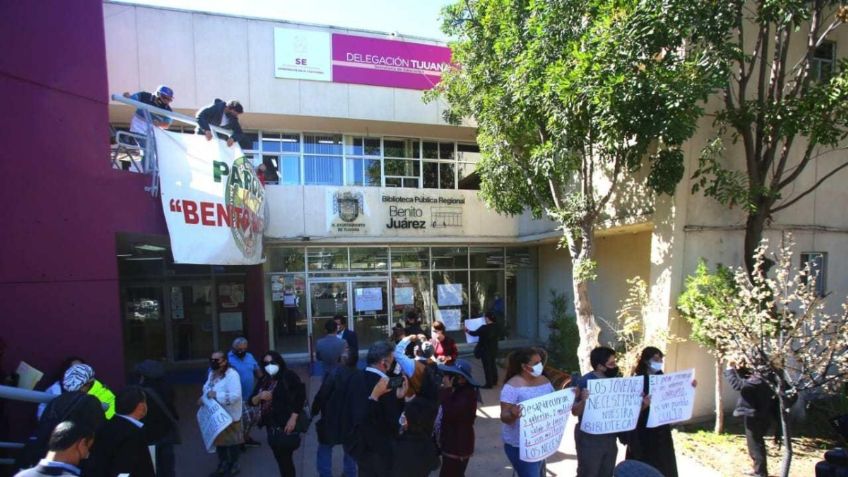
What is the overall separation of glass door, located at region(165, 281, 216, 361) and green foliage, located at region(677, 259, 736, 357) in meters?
10.9

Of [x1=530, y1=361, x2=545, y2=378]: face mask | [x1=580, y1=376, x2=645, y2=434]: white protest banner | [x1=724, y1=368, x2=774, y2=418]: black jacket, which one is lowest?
[x1=724, y1=368, x2=774, y2=418]: black jacket

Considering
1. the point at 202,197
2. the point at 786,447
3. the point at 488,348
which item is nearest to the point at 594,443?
the point at 786,447

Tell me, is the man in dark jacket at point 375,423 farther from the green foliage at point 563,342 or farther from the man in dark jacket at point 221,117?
the green foliage at point 563,342

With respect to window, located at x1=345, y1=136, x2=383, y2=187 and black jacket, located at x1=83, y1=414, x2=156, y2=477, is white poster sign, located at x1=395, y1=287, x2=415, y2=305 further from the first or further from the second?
black jacket, located at x1=83, y1=414, x2=156, y2=477

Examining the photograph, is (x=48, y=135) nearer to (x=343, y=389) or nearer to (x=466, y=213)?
(x=343, y=389)

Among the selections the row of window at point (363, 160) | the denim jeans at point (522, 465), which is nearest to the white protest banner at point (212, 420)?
the denim jeans at point (522, 465)

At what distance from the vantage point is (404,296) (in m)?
12.5

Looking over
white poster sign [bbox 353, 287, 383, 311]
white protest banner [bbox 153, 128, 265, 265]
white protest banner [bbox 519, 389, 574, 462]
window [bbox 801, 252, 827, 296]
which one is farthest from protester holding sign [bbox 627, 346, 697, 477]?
white poster sign [bbox 353, 287, 383, 311]

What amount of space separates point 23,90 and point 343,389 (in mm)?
4493

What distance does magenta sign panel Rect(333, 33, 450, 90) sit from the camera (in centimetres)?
1150

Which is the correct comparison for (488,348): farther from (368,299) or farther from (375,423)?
(375,423)

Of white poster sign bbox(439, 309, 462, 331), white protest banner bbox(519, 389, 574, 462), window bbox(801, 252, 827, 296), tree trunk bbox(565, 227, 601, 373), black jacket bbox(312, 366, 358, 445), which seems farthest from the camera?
white poster sign bbox(439, 309, 462, 331)

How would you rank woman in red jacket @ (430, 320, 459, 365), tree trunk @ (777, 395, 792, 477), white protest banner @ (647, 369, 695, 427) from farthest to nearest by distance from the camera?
1. woman in red jacket @ (430, 320, 459, 365)
2. white protest banner @ (647, 369, 695, 427)
3. tree trunk @ (777, 395, 792, 477)

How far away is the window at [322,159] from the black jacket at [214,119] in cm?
418
